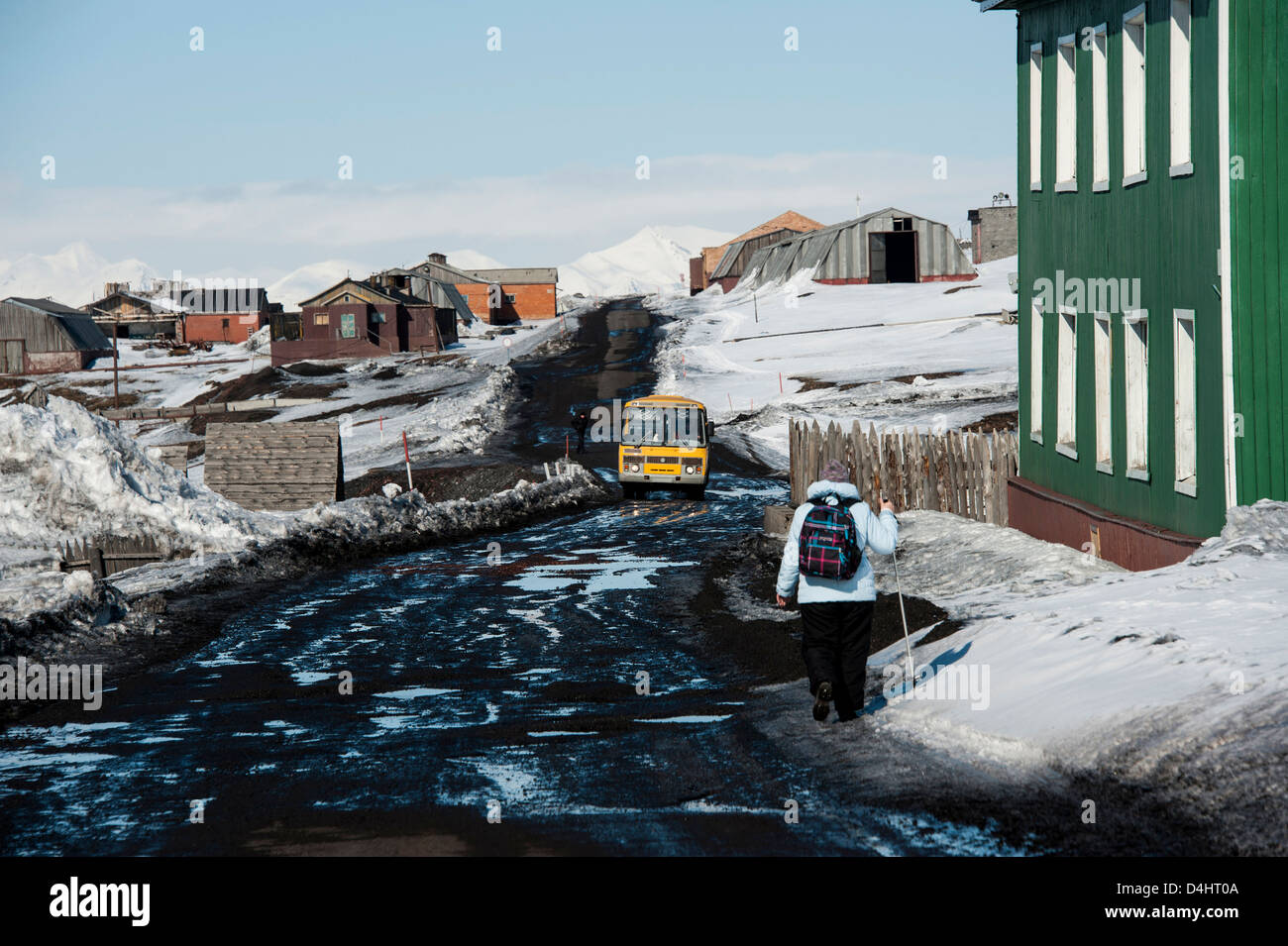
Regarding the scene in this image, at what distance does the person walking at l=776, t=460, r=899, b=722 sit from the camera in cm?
919

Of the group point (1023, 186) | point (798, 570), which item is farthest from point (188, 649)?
point (1023, 186)

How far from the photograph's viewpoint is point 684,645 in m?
13.7

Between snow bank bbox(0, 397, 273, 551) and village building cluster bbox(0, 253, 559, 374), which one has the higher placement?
village building cluster bbox(0, 253, 559, 374)

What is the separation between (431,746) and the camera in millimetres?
9242

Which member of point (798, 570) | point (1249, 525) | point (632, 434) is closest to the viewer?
point (798, 570)

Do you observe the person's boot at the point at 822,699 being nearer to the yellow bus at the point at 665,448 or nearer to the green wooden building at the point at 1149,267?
the green wooden building at the point at 1149,267

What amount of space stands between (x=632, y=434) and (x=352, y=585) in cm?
1486

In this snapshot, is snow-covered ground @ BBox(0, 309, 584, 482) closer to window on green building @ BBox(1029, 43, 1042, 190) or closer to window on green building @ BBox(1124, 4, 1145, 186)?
window on green building @ BBox(1029, 43, 1042, 190)

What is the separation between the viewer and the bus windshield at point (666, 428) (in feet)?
109

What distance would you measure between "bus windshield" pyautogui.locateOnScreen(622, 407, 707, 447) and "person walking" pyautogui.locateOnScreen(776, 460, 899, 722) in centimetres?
2365

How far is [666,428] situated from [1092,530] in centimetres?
1696

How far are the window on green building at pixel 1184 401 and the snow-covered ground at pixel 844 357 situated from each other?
28.9m

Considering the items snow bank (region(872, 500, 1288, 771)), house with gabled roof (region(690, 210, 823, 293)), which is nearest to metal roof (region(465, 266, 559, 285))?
house with gabled roof (region(690, 210, 823, 293))

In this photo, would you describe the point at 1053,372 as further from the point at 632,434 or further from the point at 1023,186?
the point at 632,434
